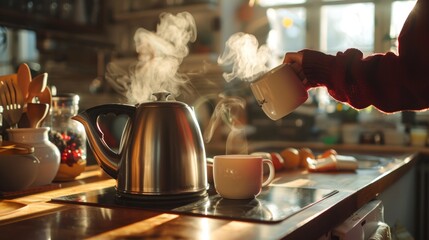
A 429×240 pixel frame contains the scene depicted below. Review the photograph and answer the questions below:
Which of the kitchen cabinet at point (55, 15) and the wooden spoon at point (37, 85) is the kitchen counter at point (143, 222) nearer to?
the wooden spoon at point (37, 85)

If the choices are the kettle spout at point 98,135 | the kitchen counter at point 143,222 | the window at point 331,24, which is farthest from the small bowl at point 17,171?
the window at point 331,24

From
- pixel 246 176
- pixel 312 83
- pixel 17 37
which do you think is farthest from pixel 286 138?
pixel 17 37

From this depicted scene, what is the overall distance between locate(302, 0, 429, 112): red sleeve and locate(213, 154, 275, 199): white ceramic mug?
12.1 inches

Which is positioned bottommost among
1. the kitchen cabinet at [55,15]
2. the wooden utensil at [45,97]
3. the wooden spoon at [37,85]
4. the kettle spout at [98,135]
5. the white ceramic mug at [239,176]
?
the white ceramic mug at [239,176]

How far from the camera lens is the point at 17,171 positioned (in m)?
1.13

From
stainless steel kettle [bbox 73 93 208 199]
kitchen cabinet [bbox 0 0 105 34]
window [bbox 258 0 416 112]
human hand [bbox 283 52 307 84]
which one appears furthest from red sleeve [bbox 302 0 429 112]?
window [bbox 258 0 416 112]

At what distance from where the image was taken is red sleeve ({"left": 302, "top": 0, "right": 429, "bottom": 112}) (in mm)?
1096

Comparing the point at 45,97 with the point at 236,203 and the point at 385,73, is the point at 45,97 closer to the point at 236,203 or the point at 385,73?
the point at 236,203

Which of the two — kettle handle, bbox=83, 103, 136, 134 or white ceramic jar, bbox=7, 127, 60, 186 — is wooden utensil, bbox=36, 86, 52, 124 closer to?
white ceramic jar, bbox=7, 127, 60, 186

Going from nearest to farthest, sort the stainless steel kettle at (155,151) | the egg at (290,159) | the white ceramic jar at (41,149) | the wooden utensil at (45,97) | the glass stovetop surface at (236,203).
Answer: the glass stovetop surface at (236,203), the stainless steel kettle at (155,151), the white ceramic jar at (41,149), the wooden utensil at (45,97), the egg at (290,159)

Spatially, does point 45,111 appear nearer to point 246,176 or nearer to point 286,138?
point 246,176

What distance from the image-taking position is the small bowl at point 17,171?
1119mm

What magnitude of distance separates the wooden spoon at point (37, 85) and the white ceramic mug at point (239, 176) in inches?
19.8

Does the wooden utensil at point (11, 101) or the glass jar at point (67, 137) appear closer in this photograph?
the wooden utensil at point (11, 101)
